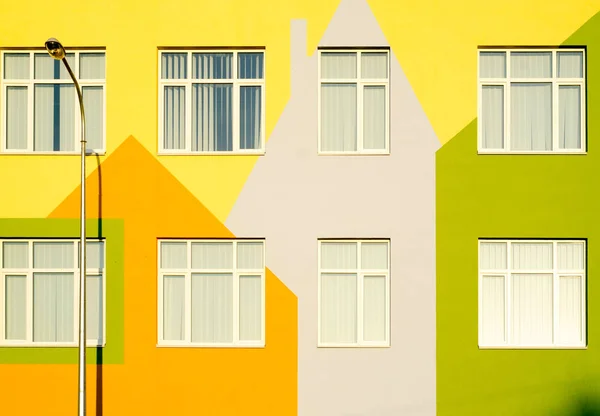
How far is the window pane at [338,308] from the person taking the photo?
10.3 metres

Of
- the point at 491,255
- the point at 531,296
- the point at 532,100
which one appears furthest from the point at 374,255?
the point at 532,100

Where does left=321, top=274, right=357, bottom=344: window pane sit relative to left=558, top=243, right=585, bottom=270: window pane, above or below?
below

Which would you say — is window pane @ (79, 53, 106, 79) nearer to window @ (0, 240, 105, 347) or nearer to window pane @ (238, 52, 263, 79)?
window pane @ (238, 52, 263, 79)

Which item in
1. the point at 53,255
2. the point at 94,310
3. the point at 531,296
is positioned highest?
the point at 53,255

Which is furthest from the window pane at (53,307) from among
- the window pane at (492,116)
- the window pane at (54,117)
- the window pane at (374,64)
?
the window pane at (492,116)

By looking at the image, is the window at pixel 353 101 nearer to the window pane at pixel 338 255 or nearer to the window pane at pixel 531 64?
the window pane at pixel 338 255

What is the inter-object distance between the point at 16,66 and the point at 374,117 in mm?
6606

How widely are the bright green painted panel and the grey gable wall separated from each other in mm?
2150

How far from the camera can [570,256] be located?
34.0 feet

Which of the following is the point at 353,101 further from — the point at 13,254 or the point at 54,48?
the point at 13,254

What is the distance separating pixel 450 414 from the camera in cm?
1005

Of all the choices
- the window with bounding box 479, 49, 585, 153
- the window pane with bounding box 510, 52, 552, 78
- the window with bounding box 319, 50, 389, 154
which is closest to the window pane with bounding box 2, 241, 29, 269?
the window with bounding box 319, 50, 389, 154

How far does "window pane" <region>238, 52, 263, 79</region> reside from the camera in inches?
413

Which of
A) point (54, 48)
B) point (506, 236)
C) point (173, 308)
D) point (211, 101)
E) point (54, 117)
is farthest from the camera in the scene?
point (54, 117)
